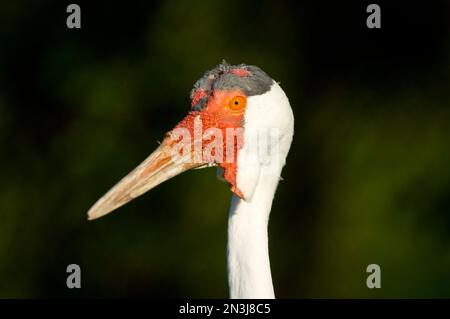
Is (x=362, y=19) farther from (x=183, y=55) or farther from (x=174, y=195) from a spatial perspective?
(x=174, y=195)

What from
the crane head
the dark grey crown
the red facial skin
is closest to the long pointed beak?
the crane head

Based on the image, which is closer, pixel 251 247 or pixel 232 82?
pixel 251 247

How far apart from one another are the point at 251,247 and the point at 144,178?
24.4 inches

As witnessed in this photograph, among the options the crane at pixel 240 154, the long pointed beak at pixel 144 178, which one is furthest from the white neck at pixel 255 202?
the long pointed beak at pixel 144 178

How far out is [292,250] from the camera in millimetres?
8273

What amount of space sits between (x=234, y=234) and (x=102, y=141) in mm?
4195

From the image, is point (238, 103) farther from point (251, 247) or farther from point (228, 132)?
point (251, 247)

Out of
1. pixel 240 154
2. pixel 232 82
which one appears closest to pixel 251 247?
pixel 240 154

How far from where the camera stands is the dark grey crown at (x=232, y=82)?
464 centimetres

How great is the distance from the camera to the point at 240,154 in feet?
15.0

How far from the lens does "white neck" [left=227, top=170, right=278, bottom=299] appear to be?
451cm

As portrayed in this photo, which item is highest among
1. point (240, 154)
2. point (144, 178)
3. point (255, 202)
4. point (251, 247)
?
point (240, 154)

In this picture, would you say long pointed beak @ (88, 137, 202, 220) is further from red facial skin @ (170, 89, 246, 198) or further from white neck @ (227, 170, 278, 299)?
white neck @ (227, 170, 278, 299)
